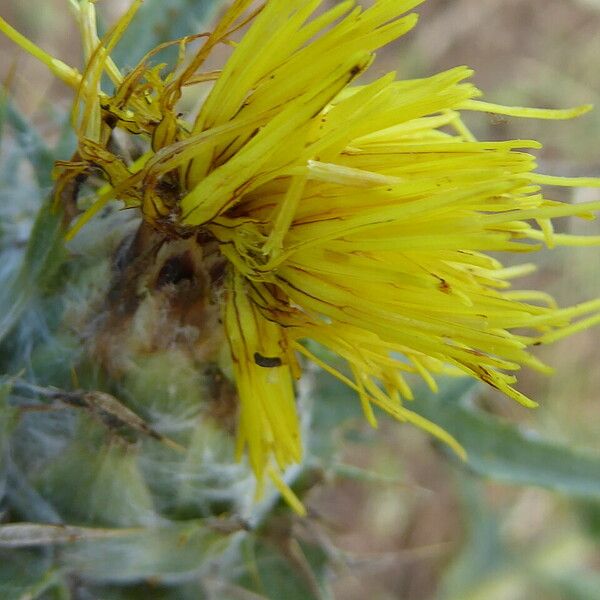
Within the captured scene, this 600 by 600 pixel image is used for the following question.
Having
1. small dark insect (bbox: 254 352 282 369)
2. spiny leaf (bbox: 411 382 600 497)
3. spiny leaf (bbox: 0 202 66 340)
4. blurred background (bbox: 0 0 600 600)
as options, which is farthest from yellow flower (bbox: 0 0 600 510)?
blurred background (bbox: 0 0 600 600)

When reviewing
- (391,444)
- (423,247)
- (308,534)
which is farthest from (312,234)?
(391,444)

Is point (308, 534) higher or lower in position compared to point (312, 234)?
lower

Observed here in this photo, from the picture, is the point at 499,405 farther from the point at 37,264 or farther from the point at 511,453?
the point at 37,264

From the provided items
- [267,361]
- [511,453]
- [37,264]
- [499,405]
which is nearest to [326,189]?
[267,361]

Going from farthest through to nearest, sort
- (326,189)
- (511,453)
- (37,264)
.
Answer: (511,453) < (37,264) < (326,189)

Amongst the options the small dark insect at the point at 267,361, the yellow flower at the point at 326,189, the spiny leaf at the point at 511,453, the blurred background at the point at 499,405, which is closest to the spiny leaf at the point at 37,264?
the yellow flower at the point at 326,189

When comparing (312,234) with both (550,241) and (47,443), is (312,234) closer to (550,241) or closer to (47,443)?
(550,241)

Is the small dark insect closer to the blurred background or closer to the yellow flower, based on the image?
the yellow flower
